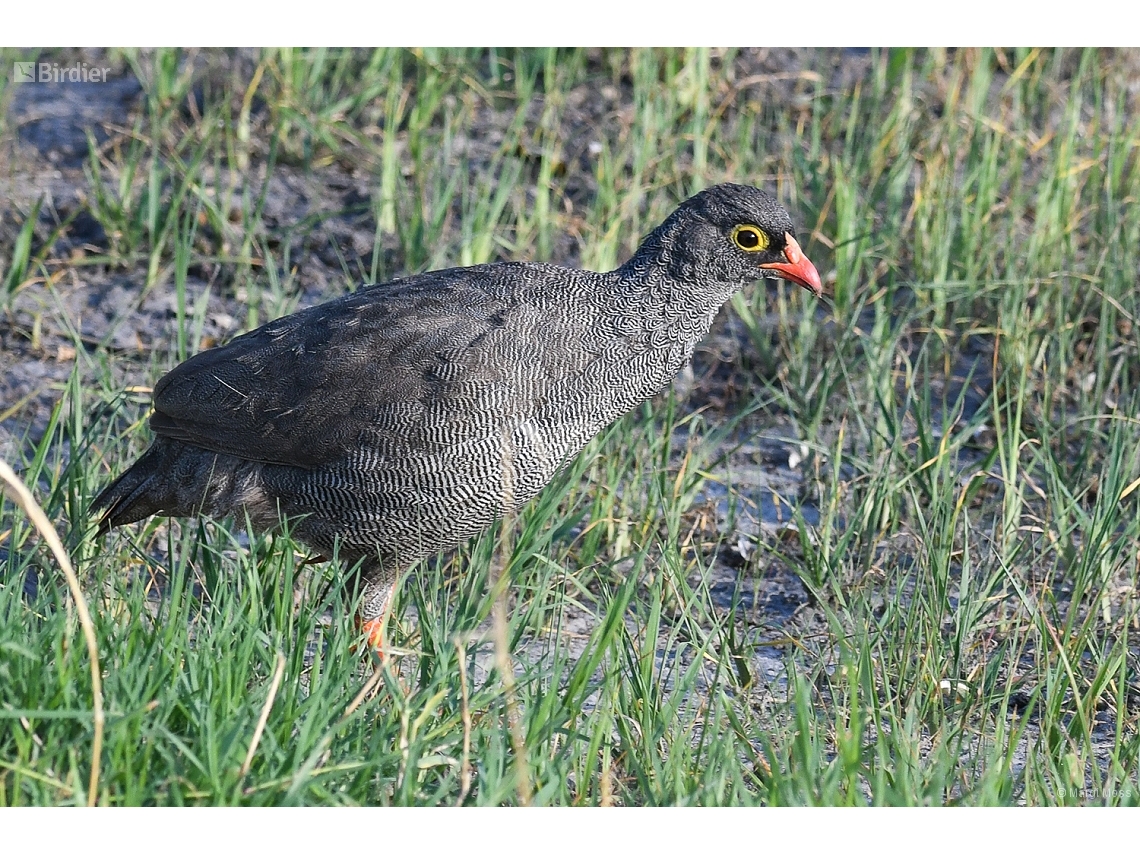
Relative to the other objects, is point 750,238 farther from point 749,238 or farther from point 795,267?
point 795,267

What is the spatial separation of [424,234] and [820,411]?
207 centimetres

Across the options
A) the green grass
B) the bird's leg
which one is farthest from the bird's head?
the bird's leg

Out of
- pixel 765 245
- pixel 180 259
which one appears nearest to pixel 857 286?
pixel 765 245

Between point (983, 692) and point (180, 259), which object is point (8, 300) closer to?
point (180, 259)

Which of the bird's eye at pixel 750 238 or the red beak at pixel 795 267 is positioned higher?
the bird's eye at pixel 750 238

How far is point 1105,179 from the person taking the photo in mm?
7035

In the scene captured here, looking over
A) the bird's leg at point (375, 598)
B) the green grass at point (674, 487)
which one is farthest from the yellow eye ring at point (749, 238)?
the bird's leg at point (375, 598)

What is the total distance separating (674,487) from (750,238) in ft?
3.59

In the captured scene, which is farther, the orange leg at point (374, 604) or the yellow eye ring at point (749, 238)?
the orange leg at point (374, 604)

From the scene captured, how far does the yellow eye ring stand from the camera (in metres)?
4.60

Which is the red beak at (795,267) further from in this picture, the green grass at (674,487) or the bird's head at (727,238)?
the green grass at (674,487)

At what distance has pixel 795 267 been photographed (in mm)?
4645

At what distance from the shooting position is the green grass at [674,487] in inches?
136

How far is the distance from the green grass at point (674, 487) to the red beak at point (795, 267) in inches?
28.7
